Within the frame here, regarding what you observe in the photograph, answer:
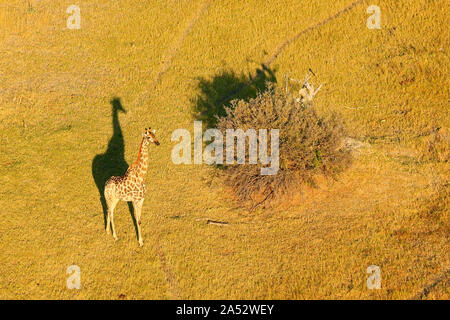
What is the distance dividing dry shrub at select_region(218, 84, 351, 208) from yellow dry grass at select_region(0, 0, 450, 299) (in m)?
0.90

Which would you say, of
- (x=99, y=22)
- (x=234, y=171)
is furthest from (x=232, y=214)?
(x=99, y=22)

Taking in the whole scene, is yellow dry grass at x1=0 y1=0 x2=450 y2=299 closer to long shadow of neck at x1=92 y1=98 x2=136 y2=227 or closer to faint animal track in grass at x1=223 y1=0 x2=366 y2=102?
faint animal track in grass at x1=223 y1=0 x2=366 y2=102

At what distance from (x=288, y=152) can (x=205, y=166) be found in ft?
14.5

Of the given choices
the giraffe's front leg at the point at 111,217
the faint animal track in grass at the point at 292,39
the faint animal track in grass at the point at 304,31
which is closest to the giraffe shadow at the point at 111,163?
the giraffe's front leg at the point at 111,217

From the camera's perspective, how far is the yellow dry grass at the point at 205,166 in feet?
63.6

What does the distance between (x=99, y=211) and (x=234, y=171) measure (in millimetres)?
6214

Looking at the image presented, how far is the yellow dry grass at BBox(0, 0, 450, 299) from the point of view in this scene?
1938cm

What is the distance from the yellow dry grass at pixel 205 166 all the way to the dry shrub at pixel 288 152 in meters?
0.90

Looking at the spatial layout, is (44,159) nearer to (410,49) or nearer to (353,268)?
(353,268)

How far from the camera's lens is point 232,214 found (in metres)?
22.5

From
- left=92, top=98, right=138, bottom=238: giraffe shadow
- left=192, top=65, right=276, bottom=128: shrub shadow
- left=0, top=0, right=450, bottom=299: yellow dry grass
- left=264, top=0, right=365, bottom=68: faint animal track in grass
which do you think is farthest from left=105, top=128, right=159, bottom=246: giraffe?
left=264, top=0, right=365, bottom=68: faint animal track in grass

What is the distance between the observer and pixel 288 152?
913 inches

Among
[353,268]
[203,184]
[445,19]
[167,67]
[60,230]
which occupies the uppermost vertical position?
[445,19]

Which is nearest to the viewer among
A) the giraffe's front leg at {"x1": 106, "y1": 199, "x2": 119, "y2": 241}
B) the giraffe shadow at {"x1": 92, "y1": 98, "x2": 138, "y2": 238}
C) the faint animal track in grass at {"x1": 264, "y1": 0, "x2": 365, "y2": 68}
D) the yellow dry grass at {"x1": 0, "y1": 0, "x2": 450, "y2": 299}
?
the yellow dry grass at {"x1": 0, "y1": 0, "x2": 450, "y2": 299}
